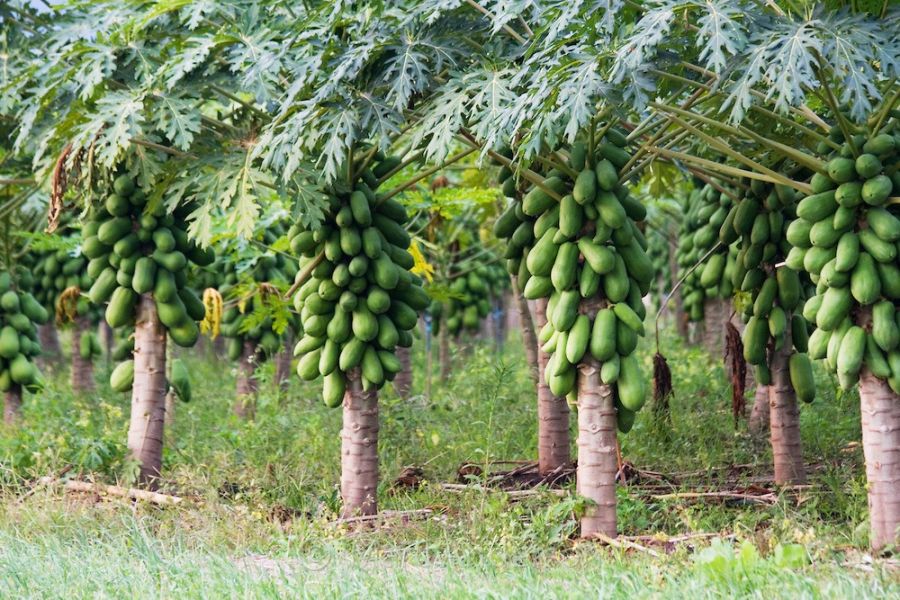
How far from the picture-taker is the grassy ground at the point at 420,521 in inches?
155

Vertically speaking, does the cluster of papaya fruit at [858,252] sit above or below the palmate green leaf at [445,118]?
below

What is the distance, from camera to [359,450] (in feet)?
18.3

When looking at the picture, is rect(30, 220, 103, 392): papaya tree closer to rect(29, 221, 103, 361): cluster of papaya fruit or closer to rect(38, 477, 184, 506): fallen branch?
rect(29, 221, 103, 361): cluster of papaya fruit

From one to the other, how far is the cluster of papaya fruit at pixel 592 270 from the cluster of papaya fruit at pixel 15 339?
14.8 ft

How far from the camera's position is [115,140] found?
5.10 metres

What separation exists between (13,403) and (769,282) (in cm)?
542

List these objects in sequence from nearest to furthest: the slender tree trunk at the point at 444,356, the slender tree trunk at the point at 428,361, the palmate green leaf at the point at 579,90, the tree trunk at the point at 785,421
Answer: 1. the palmate green leaf at the point at 579,90
2. the tree trunk at the point at 785,421
3. the slender tree trunk at the point at 428,361
4. the slender tree trunk at the point at 444,356

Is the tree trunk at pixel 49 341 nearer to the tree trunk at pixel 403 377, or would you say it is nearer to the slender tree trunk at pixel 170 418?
the slender tree trunk at pixel 170 418

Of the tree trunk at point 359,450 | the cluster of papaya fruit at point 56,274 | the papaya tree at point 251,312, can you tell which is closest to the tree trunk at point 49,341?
the cluster of papaya fruit at point 56,274

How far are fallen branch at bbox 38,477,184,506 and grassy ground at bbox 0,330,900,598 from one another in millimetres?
72

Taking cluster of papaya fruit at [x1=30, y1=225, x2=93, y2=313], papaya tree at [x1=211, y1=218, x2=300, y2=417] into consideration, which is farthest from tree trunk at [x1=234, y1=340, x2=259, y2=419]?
cluster of papaya fruit at [x1=30, y1=225, x2=93, y2=313]

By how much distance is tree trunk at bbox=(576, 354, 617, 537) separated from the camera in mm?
4910

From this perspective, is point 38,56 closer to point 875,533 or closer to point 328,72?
point 328,72

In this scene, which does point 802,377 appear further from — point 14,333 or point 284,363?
point 284,363
